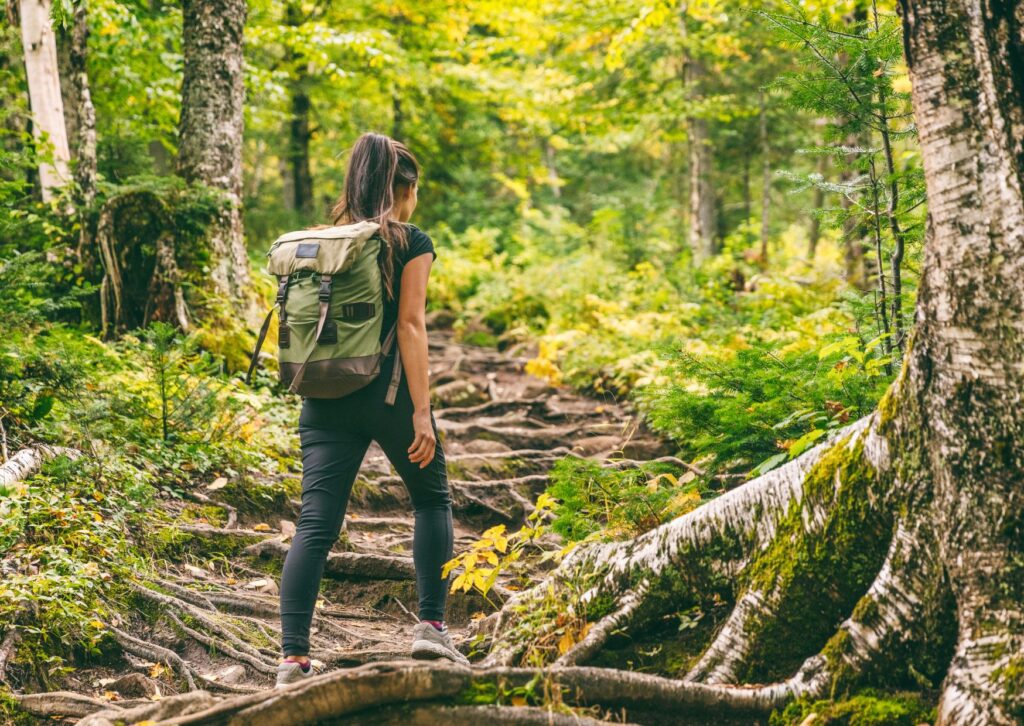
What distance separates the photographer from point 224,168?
29.8 feet

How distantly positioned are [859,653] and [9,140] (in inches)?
492

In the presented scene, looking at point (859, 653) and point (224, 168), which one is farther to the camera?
point (224, 168)

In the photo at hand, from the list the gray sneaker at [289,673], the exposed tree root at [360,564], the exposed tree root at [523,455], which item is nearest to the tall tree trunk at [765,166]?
the exposed tree root at [523,455]

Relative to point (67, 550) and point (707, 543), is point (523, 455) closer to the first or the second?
point (67, 550)

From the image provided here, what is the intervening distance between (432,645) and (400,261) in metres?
1.68

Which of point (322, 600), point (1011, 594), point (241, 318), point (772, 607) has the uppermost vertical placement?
point (241, 318)

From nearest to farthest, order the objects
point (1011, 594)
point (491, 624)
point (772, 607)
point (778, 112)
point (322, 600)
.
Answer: point (1011, 594)
point (772, 607)
point (491, 624)
point (322, 600)
point (778, 112)

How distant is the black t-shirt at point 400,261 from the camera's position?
11.8ft

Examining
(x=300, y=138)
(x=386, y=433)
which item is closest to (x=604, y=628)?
(x=386, y=433)

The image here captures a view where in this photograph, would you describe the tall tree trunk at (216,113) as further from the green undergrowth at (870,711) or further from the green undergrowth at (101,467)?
the green undergrowth at (870,711)

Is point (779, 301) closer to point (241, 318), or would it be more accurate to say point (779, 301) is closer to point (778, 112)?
point (778, 112)

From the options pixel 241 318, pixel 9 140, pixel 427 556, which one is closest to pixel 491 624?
pixel 427 556

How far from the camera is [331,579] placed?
5566mm

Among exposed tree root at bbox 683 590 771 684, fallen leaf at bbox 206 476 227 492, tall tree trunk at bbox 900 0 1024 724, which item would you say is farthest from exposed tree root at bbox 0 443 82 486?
tall tree trunk at bbox 900 0 1024 724
